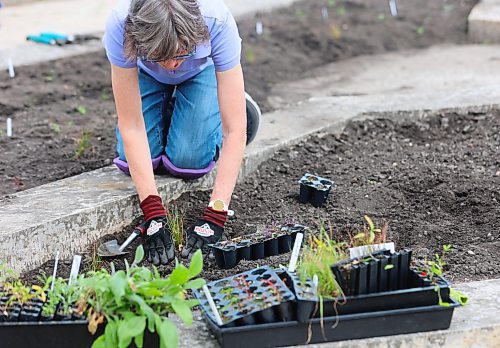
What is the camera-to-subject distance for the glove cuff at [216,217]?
11.1ft

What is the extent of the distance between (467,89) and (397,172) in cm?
143

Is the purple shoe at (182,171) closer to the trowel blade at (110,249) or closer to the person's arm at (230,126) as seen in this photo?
the person's arm at (230,126)

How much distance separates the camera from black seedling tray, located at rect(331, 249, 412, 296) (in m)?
2.47

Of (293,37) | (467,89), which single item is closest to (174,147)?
(467,89)

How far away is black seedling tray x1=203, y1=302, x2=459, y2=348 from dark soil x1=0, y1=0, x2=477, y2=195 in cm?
184

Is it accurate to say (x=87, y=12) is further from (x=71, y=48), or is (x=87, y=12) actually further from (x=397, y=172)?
(x=397, y=172)

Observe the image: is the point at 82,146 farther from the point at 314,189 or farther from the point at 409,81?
the point at 409,81

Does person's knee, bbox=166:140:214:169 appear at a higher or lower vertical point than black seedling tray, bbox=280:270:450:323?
higher

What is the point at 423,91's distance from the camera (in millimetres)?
5656

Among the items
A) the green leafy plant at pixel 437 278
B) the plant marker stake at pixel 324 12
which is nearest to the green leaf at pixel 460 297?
the green leafy plant at pixel 437 278

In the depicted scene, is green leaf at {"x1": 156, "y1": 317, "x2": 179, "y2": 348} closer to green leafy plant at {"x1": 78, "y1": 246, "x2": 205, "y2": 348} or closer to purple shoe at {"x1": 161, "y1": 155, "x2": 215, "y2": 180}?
green leafy plant at {"x1": 78, "y1": 246, "x2": 205, "y2": 348}

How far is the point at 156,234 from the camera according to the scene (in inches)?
131

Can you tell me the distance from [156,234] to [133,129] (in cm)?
47

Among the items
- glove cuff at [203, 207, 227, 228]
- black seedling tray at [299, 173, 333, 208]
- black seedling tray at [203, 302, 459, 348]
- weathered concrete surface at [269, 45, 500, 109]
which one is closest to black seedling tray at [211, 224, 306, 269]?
glove cuff at [203, 207, 227, 228]
